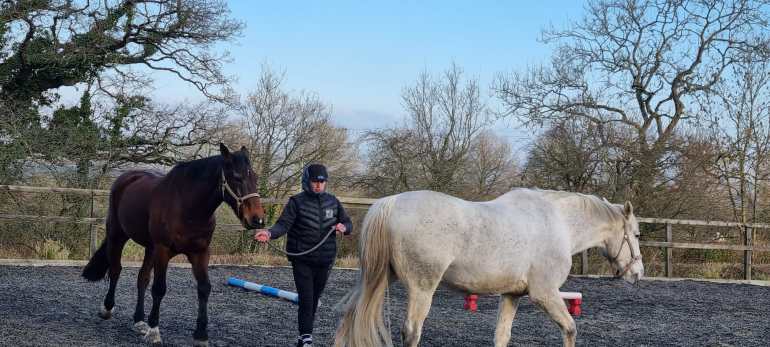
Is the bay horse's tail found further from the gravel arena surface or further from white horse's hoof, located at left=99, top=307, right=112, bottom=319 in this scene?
white horse's hoof, located at left=99, top=307, right=112, bottom=319

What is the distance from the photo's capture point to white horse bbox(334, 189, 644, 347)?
4848 mm

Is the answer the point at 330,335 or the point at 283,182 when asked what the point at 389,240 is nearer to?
the point at 330,335

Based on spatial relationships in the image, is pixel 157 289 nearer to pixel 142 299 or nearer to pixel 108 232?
pixel 142 299

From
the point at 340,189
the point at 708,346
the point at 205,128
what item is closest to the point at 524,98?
the point at 340,189

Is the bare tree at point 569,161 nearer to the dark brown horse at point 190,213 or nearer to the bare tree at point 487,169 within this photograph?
the bare tree at point 487,169

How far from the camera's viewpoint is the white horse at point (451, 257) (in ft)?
15.9

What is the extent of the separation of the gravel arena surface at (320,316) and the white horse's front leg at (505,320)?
101 cm

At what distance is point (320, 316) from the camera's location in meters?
7.63

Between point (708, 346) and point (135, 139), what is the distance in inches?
580

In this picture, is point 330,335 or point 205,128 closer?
point 330,335

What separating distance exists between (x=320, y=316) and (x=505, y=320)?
111 inches

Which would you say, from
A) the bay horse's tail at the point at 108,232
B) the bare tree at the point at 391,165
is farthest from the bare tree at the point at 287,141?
the bay horse's tail at the point at 108,232

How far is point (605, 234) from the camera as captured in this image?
234 inches

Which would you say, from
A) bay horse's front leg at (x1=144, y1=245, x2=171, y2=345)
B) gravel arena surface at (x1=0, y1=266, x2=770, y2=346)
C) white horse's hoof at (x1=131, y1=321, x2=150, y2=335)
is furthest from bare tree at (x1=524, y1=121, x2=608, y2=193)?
bay horse's front leg at (x1=144, y1=245, x2=171, y2=345)
